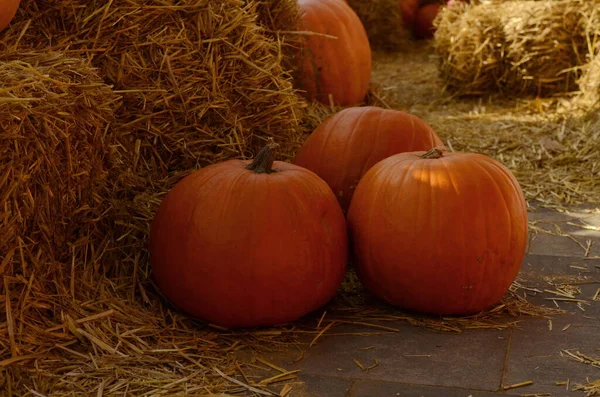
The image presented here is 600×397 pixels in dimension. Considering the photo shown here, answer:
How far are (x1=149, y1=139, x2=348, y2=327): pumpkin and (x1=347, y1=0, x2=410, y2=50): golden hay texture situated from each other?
6150 mm

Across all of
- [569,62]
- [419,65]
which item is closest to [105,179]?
[569,62]

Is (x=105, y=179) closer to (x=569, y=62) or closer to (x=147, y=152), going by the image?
(x=147, y=152)

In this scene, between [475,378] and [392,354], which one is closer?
[475,378]

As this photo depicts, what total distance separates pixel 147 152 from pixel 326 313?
0.93m

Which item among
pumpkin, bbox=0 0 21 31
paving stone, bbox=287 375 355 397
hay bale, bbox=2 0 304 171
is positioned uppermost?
pumpkin, bbox=0 0 21 31

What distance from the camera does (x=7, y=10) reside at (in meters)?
2.65

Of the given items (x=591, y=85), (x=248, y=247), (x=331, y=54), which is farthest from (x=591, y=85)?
(x=248, y=247)

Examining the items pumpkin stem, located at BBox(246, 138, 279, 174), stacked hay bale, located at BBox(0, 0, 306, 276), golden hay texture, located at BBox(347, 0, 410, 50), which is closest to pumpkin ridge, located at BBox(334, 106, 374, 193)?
stacked hay bale, located at BBox(0, 0, 306, 276)

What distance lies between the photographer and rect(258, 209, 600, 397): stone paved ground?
2381 millimetres

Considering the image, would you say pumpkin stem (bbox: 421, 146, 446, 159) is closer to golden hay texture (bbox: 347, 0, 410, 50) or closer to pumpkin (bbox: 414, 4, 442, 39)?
golden hay texture (bbox: 347, 0, 410, 50)

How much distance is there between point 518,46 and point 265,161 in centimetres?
379

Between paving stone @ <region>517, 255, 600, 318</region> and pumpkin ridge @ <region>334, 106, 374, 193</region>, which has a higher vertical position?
pumpkin ridge @ <region>334, 106, 374, 193</region>

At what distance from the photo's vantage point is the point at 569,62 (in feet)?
20.1

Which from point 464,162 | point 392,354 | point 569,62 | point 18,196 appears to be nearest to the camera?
point 18,196
